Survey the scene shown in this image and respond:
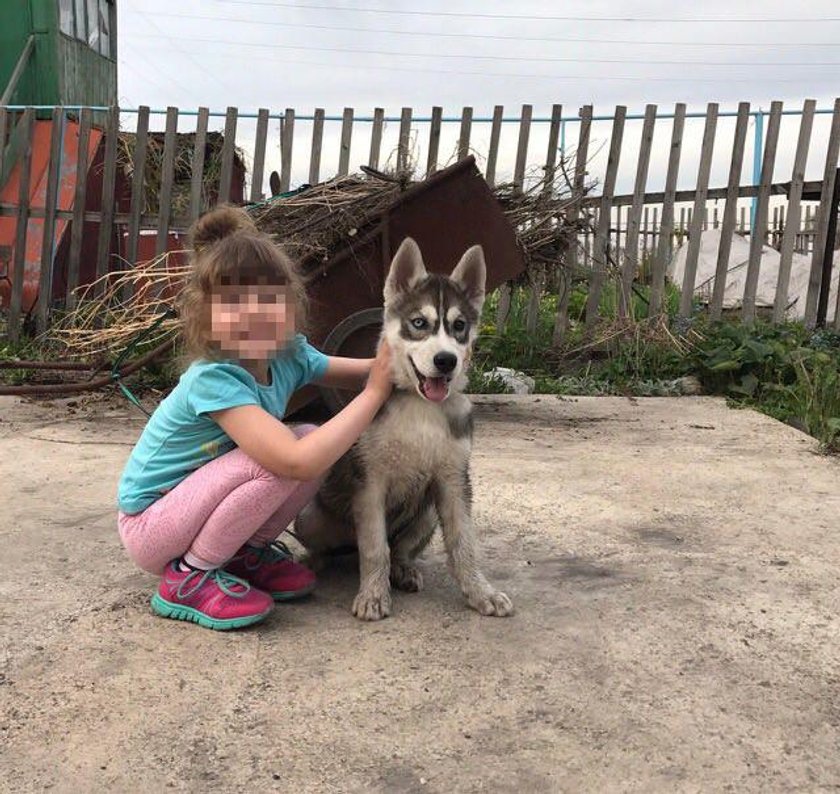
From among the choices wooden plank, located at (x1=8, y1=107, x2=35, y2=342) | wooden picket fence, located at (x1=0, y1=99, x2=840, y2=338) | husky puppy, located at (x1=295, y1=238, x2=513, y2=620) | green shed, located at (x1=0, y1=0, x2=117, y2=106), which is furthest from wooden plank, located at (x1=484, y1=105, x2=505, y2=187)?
green shed, located at (x1=0, y1=0, x2=117, y2=106)

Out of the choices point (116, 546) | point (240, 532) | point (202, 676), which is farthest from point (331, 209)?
point (202, 676)

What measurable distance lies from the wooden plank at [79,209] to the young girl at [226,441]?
19.4 feet

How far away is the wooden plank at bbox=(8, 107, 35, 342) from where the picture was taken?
8438 mm

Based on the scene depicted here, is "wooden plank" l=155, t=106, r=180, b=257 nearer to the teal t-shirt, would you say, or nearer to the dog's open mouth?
the teal t-shirt

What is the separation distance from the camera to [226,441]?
2771mm

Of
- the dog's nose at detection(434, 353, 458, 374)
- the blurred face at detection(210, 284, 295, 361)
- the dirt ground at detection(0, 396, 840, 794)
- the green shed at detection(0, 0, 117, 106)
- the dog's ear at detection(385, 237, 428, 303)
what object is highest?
the green shed at detection(0, 0, 117, 106)

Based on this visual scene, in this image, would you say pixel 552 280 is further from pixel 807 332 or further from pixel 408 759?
pixel 408 759

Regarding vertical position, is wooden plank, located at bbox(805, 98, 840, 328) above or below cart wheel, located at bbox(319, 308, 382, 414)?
above

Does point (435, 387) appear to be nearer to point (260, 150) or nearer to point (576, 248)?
point (576, 248)

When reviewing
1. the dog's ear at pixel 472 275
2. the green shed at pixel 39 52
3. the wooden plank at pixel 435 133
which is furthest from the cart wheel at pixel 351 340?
the green shed at pixel 39 52

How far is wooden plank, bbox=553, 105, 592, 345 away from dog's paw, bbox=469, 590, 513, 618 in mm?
4474

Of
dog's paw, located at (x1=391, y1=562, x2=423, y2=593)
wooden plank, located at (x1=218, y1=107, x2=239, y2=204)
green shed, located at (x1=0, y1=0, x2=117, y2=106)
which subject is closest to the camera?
dog's paw, located at (x1=391, y1=562, x2=423, y2=593)

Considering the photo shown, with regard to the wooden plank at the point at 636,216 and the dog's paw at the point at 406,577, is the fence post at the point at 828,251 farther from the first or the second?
the dog's paw at the point at 406,577

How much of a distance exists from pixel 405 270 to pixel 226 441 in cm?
83
